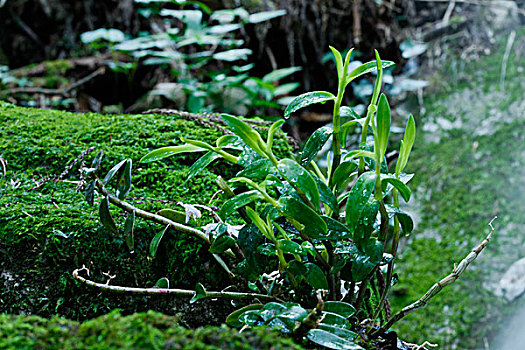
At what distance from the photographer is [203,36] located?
2.72 m

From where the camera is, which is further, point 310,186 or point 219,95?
point 219,95

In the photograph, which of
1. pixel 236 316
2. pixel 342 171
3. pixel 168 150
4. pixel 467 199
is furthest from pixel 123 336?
pixel 467 199

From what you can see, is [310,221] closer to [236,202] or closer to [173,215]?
[236,202]

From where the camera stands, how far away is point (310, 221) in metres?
0.73

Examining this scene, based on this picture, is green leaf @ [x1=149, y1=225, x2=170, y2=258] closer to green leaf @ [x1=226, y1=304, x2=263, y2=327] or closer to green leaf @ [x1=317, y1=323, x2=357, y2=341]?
green leaf @ [x1=226, y1=304, x2=263, y2=327]

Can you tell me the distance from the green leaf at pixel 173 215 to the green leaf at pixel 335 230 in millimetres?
346

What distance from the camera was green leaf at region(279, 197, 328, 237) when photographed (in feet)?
2.39

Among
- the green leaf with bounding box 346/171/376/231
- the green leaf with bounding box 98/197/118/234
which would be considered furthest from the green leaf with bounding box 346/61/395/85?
the green leaf with bounding box 98/197/118/234

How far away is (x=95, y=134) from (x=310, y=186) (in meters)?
0.97

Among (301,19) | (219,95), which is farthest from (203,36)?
(301,19)

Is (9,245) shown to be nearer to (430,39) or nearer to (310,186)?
(310,186)

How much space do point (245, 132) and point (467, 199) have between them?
2127 millimetres

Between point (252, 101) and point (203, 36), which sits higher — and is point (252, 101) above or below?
below

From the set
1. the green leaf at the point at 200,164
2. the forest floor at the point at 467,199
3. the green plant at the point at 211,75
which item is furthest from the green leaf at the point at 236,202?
the green plant at the point at 211,75
